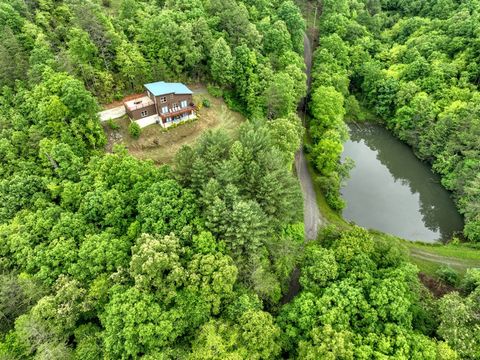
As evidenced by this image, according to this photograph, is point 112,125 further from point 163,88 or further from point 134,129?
point 163,88

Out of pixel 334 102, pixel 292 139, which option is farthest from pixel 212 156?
pixel 334 102

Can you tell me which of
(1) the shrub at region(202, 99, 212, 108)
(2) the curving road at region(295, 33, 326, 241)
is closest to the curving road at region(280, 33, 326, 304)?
(2) the curving road at region(295, 33, 326, 241)

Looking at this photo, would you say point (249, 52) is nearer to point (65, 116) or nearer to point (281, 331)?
point (65, 116)

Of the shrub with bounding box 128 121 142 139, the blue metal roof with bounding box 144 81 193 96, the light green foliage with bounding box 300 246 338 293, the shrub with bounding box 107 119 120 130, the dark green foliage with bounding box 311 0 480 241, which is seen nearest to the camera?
the light green foliage with bounding box 300 246 338 293

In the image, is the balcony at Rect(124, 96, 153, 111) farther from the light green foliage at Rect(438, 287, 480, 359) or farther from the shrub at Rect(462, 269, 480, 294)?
the shrub at Rect(462, 269, 480, 294)

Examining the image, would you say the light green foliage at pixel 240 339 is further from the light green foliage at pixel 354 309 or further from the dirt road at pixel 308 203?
the dirt road at pixel 308 203

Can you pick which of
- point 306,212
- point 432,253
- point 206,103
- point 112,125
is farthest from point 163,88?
point 432,253
